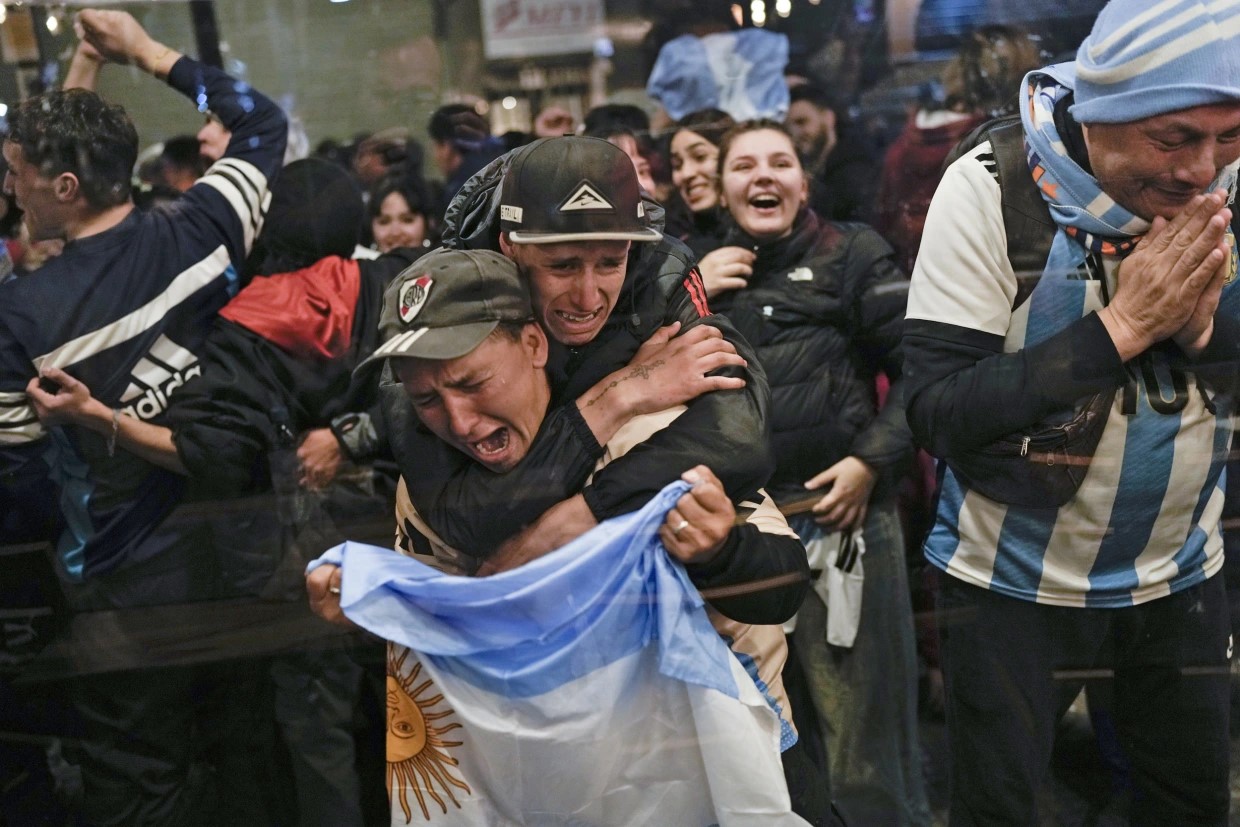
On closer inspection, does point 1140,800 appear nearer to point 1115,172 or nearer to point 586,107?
point 1115,172

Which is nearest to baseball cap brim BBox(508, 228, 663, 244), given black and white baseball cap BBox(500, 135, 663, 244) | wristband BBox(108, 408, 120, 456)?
black and white baseball cap BBox(500, 135, 663, 244)

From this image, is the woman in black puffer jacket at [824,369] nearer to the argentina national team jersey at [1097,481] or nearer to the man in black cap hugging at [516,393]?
the argentina national team jersey at [1097,481]

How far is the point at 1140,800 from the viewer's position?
1.72 m

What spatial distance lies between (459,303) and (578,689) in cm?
54

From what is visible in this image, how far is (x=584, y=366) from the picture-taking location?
1455 millimetres

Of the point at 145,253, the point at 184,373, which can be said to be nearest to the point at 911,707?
the point at 184,373

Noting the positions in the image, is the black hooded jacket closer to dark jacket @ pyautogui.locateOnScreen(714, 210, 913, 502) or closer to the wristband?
dark jacket @ pyautogui.locateOnScreen(714, 210, 913, 502)

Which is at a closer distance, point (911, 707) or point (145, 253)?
point (145, 253)

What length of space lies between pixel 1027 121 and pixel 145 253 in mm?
1282

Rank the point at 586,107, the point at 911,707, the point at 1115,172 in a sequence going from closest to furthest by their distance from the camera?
the point at 1115,172
the point at 586,107
the point at 911,707

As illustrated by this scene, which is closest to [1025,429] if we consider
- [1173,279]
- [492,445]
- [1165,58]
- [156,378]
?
[1173,279]

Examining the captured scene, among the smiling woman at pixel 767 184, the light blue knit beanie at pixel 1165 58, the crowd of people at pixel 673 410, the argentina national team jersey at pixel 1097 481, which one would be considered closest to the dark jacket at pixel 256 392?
the crowd of people at pixel 673 410

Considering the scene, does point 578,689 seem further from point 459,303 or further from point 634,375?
point 459,303

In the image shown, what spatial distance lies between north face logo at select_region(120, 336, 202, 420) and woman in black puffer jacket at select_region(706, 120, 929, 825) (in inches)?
32.2
